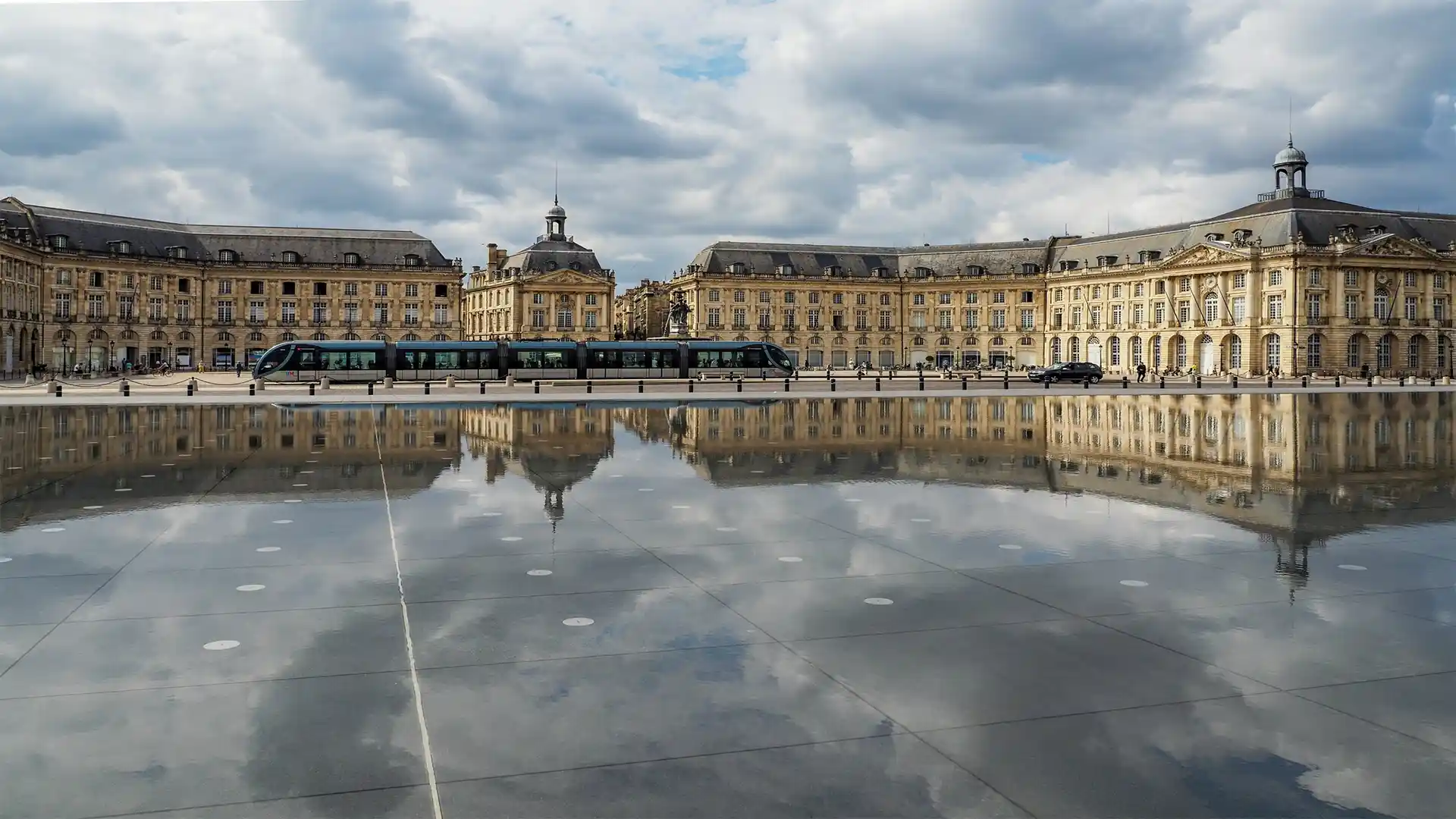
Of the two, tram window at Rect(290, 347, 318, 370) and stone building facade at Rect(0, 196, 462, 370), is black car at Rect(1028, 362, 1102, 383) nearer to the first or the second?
tram window at Rect(290, 347, 318, 370)

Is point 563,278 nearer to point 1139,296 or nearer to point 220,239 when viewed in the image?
point 220,239

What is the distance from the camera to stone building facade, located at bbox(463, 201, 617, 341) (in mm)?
125625

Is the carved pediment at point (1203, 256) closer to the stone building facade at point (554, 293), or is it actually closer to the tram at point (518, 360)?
the tram at point (518, 360)

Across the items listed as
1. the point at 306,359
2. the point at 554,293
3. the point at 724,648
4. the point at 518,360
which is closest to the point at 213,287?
the point at 554,293

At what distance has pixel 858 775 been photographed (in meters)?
5.51

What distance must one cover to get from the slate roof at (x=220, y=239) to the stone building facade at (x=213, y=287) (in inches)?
4.7

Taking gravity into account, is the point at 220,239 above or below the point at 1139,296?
above

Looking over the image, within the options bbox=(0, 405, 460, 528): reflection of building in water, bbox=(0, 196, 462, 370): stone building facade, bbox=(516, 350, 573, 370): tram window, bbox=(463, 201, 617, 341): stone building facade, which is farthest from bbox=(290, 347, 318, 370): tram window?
bbox=(463, 201, 617, 341): stone building facade

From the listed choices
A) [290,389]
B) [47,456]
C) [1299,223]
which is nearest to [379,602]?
[47,456]

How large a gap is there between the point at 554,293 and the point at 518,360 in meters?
56.5

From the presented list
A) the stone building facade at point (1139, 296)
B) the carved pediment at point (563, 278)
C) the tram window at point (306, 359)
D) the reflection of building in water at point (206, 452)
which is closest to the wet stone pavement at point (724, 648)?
the reflection of building in water at point (206, 452)

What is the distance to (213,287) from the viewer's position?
4299 inches

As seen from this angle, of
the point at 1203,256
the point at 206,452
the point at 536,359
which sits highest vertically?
the point at 1203,256

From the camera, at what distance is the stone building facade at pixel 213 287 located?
97.4 m
